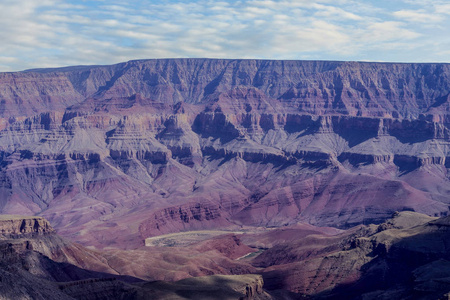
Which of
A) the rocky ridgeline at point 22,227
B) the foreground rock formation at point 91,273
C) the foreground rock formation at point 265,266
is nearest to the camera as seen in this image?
the foreground rock formation at point 91,273

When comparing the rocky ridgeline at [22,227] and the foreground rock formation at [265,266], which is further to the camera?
the rocky ridgeline at [22,227]

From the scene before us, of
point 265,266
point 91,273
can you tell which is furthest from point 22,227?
point 265,266

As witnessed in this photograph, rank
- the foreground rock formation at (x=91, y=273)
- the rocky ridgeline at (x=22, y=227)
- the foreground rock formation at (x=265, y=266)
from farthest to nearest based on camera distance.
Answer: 1. the rocky ridgeline at (x=22, y=227)
2. the foreground rock formation at (x=265, y=266)
3. the foreground rock formation at (x=91, y=273)

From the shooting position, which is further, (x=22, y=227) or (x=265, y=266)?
(x=265, y=266)

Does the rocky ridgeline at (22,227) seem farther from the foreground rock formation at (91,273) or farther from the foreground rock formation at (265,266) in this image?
the foreground rock formation at (265,266)

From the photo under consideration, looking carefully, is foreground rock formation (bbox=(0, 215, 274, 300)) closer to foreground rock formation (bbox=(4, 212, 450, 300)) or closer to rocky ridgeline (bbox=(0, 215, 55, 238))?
rocky ridgeline (bbox=(0, 215, 55, 238))

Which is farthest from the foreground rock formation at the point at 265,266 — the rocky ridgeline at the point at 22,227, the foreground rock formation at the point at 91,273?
the rocky ridgeline at the point at 22,227

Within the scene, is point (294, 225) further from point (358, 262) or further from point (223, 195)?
point (358, 262)

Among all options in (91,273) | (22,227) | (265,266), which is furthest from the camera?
(265,266)

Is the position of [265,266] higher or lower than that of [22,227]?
lower

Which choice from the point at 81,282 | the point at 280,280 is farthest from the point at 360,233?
the point at 81,282

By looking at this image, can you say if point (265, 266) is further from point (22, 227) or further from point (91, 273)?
point (22, 227)

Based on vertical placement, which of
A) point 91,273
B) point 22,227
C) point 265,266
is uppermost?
point 22,227
